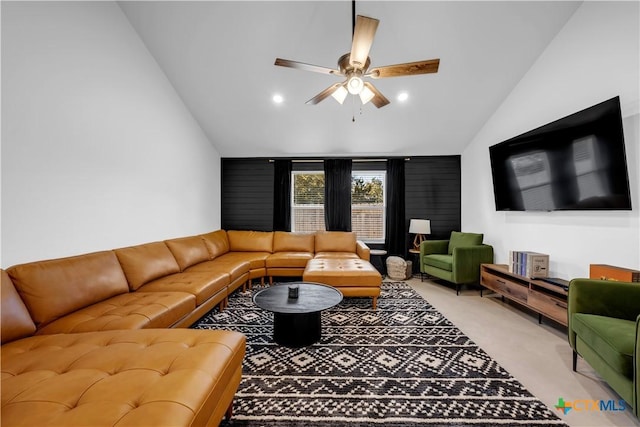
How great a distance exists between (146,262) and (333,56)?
3.14 metres

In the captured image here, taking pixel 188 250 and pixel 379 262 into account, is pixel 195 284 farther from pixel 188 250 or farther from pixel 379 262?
pixel 379 262

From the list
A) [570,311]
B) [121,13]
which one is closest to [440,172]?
[570,311]

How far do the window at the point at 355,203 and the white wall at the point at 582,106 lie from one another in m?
2.10

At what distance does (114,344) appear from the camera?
1361 millimetres

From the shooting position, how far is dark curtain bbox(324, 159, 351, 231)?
5109 mm

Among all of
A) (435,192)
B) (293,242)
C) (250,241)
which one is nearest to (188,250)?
(250,241)

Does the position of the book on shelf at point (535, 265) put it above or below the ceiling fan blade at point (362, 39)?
below

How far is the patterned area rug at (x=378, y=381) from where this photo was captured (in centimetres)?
148

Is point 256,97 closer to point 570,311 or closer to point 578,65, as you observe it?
point 578,65

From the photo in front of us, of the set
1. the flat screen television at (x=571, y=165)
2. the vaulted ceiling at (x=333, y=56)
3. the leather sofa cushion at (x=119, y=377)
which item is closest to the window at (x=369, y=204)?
the vaulted ceiling at (x=333, y=56)

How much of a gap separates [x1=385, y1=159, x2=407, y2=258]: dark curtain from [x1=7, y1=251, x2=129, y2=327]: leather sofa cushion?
13.9 feet
